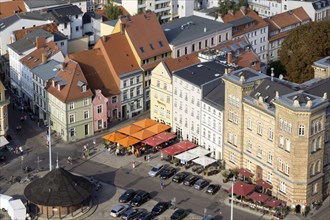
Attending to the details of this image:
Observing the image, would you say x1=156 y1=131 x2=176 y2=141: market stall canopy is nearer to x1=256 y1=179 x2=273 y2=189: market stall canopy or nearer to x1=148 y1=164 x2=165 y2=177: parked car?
x1=148 y1=164 x2=165 y2=177: parked car

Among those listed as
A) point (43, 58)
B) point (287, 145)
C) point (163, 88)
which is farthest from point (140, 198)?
point (43, 58)

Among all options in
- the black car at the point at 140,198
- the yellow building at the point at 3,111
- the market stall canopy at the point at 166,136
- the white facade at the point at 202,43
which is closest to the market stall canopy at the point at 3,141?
the yellow building at the point at 3,111

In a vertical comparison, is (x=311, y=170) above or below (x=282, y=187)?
above

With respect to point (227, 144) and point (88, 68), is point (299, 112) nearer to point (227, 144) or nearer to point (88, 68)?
point (227, 144)

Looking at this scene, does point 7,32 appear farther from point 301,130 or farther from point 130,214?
point 301,130

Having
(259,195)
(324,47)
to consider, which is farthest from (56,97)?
(324,47)

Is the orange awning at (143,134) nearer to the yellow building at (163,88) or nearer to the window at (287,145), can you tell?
the yellow building at (163,88)

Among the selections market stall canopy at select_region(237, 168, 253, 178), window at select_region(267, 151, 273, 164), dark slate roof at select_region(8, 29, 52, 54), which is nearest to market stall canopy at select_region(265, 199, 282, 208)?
window at select_region(267, 151, 273, 164)

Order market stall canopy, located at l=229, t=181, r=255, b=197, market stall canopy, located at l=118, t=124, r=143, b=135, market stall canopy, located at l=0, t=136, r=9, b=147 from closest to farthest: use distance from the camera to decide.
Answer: market stall canopy, located at l=229, t=181, r=255, b=197 < market stall canopy, located at l=0, t=136, r=9, b=147 < market stall canopy, located at l=118, t=124, r=143, b=135
